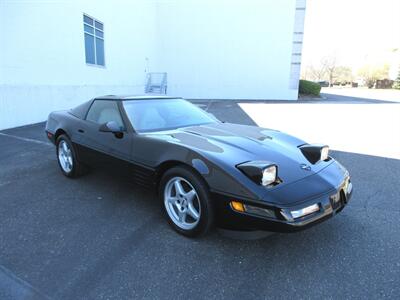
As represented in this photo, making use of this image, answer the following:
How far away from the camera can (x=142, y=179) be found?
3.01 m

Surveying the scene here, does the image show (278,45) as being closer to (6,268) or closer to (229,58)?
(229,58)

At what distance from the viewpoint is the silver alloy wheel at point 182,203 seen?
262 centimetres

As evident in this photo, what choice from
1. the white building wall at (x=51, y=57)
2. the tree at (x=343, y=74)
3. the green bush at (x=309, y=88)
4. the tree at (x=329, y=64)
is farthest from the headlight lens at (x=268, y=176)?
the tree at (x=343, y=74)

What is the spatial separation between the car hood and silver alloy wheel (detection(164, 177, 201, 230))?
367 millimetres

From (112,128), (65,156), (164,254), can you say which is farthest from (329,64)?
(164,254)

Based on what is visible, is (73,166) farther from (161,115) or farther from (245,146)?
(245,146)

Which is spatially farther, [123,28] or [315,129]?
[123,28]

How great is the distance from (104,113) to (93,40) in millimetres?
9895

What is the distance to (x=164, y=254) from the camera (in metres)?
2.46

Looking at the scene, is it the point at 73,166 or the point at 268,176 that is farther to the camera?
the point at 73,166

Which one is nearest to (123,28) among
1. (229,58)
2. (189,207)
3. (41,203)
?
(229,58)

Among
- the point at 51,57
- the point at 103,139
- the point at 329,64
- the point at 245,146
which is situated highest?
the point at 329,64

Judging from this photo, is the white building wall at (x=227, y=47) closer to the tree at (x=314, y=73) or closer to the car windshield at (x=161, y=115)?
the car windshield at (x=161, y=115)

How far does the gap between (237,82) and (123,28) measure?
799 cm
